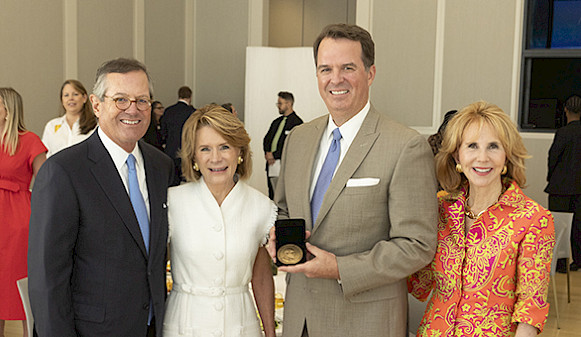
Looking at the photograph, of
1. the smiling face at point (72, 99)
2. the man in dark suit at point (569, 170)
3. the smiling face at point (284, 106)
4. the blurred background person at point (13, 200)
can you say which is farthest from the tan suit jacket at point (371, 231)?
the smiling face at point (284, 106)

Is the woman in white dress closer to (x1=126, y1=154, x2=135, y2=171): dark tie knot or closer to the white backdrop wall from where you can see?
(x1=126, y1=154, x2=135, y2=171): dark tie knot

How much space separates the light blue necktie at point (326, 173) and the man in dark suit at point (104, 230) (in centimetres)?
59

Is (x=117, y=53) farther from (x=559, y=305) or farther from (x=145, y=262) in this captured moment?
(x=145, y=262)

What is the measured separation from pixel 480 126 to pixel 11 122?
3.44 meters

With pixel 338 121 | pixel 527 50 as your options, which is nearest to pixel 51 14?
pixel 527 50

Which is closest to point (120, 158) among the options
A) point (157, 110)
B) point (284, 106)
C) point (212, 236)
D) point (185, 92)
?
point (212, 236)

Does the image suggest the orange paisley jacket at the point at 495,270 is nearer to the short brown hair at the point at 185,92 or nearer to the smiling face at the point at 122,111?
the smiling face at the point at 122,111

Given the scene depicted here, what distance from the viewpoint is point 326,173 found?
2145 mm

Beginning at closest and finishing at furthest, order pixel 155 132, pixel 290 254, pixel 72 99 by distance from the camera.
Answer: pixel 290 254
pixel 72 99
pixel 155 132

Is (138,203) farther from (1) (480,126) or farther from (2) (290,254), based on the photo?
(1) (480,126)

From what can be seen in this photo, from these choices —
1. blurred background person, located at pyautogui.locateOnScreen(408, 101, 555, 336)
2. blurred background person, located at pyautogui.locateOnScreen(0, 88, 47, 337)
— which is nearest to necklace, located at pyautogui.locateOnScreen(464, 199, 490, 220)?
blurred background person, located at pyautogui.locateOnScreen(408, 101, 555, 336)

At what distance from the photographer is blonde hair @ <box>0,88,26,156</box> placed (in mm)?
4191

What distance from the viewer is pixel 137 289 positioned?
7.01ft

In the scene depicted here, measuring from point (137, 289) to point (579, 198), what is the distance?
6232mm
